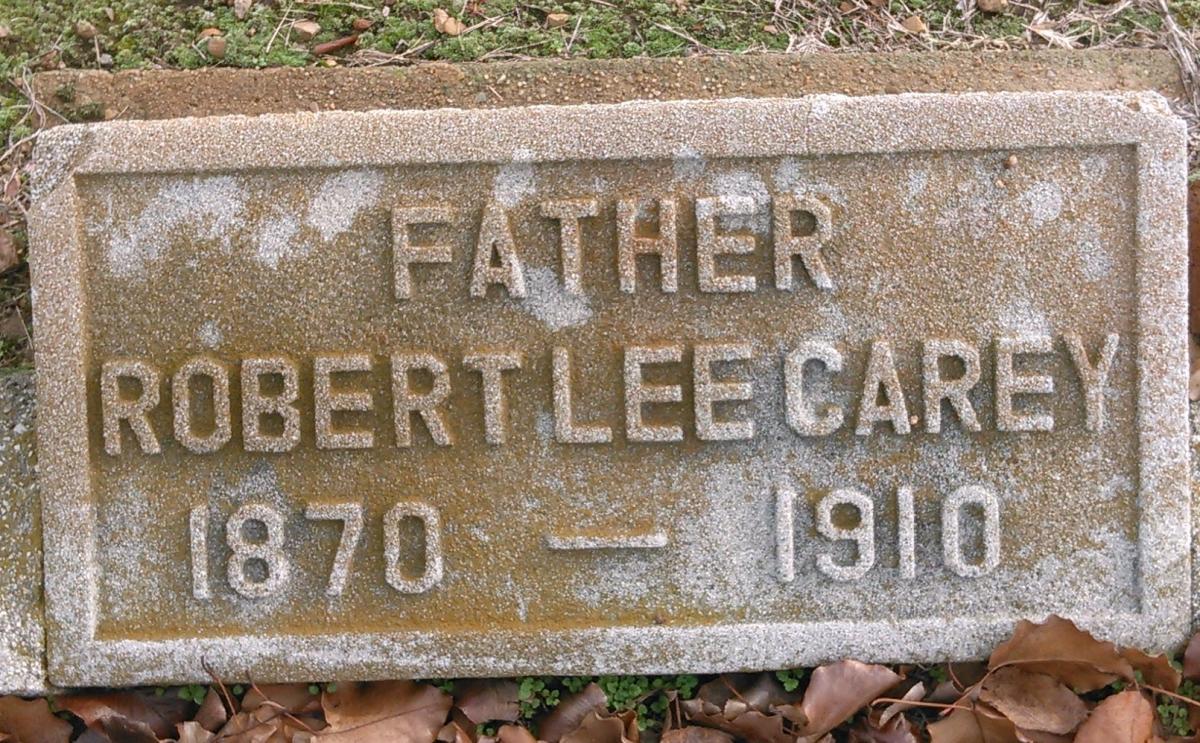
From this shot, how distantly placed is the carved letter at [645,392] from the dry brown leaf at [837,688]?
0.57 m

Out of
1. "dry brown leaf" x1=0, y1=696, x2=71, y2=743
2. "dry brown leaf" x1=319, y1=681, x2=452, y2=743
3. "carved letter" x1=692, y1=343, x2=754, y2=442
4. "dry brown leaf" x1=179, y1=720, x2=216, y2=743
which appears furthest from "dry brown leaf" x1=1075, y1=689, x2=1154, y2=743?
"dry brown leaf" x1=0, y1=696, x2=71, y2=743

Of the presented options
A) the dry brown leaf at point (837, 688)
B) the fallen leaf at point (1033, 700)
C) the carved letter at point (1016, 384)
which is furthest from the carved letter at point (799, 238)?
the fallen leaf at point (1033, 700)

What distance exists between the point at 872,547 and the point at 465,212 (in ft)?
3.57

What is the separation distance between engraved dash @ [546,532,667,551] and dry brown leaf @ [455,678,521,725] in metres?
0.34

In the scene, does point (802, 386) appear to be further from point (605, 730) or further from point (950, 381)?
point (605, 730)

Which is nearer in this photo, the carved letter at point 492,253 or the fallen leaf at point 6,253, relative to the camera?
the carved letter at point 492,253

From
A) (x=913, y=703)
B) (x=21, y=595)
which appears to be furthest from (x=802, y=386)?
(x=21, y=595)

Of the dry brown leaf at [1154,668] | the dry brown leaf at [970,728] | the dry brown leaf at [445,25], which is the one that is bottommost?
the dry brown leaf at [970,728]

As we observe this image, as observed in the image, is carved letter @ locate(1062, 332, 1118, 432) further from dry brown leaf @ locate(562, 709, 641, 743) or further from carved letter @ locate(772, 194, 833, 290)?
dry brown leaf @ locate(562, 709, 641, 743)

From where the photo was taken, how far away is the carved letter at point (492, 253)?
2057 mm

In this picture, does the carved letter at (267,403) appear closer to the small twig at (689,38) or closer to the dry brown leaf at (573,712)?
the dry brown leaf at (573,712)

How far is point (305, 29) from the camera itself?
2.40m

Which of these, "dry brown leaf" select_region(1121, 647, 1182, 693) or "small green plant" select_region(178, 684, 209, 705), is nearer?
"dry brown leaf" select_region(1121, 647, 1182, 693)

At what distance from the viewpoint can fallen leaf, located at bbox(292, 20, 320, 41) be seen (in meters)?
2.40
